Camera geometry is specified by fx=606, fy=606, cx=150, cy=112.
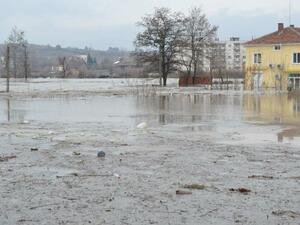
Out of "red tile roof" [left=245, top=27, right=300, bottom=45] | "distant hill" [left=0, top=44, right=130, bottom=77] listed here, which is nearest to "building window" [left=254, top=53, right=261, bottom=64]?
"red tile roof" [left=245, top=27, right=300, bottom=45]

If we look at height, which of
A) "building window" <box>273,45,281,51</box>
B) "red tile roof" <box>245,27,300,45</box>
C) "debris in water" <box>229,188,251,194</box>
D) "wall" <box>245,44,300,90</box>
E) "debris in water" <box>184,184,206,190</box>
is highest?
"red tile roof" <box>245,27,300,45</box>

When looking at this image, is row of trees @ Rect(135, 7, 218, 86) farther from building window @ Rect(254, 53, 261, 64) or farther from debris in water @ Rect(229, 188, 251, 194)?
debris in water @ Rect(229, 188, 251, 194)

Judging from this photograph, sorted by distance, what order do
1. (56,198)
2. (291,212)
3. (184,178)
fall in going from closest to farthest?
(291,212) < (56,198) < (184,178)

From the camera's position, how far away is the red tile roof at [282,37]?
6881 centimetres

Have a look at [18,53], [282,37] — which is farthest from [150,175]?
[18,53]

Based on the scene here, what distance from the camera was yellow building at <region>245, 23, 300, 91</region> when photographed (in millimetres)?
68438

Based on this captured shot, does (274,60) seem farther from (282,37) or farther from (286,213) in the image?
(286,213)

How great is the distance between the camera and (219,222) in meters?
7.44

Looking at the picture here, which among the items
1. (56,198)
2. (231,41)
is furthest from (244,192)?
(231,41)

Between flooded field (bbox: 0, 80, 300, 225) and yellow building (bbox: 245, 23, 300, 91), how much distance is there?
164ft

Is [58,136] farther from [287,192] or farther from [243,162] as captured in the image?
[287,192]

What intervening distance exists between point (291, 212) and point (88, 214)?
264 centimetres

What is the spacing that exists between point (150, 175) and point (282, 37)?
62211 mm

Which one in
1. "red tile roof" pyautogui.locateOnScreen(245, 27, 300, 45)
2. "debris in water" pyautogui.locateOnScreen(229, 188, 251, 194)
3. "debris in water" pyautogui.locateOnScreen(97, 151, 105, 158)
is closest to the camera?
"debris in water" pyautogui.locateOnScreen(229, 188, 251, 194)
